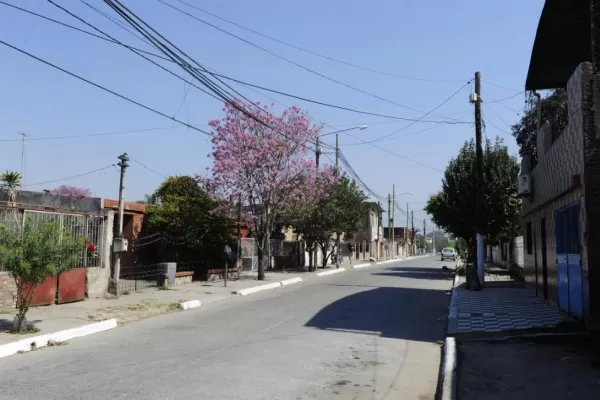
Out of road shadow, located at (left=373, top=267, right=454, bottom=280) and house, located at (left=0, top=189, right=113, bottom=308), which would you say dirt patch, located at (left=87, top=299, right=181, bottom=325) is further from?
road shadow, located at (left=373, top=267, right=454, bottom=280)

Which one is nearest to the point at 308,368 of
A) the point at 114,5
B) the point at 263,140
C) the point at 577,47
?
the point at 114,5

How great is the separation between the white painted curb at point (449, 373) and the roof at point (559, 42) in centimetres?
662

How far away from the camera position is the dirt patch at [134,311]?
13094 mm

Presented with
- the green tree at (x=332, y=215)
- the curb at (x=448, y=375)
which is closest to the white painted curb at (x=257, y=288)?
the green tree at (x=332, y=215)

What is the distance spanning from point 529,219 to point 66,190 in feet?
98.1

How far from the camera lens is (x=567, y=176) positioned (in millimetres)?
11773

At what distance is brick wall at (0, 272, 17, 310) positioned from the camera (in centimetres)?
1325

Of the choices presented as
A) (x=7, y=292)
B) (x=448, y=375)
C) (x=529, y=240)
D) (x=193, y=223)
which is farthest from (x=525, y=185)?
(x=7, y=292)

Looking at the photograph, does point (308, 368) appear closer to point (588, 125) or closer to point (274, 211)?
point (588, 125)

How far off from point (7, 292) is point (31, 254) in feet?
12.4

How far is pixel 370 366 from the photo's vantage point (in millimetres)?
8172

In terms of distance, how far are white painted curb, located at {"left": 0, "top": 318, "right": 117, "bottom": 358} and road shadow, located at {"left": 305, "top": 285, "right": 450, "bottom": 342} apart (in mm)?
4422

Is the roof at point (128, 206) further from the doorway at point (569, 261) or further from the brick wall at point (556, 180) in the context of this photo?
the doorway at point (569, 261)

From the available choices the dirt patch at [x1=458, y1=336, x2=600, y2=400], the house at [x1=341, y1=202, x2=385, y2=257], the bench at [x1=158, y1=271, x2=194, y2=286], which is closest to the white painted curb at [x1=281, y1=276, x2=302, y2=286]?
the bench at [x1=158, y1=271, x2=194, y2=286]
